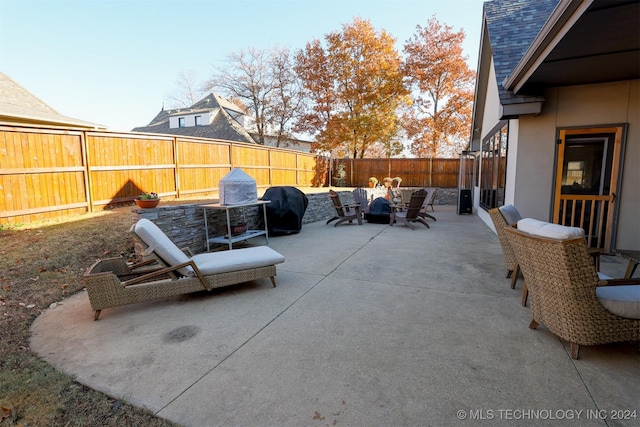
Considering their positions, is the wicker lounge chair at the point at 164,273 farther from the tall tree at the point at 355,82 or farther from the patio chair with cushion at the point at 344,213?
the tall tree at the point at 355,82

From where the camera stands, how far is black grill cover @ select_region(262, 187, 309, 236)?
675cm

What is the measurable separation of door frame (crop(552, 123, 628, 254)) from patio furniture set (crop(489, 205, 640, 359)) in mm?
3585

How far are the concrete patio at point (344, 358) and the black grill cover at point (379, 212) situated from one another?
475 cm

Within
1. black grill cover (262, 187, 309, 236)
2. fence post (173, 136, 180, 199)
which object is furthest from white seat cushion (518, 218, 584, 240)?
fence post (173, 136, 180, 199)

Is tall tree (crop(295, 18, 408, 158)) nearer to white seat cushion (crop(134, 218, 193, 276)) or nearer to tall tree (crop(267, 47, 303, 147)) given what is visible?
tall tree (crop(267, 47, 303, 147))

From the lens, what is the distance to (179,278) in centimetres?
322

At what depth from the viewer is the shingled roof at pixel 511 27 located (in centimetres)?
612

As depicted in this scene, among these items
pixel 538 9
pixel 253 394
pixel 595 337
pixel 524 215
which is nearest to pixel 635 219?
pixel 524 215

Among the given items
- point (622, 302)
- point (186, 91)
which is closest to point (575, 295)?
point (622, 302)

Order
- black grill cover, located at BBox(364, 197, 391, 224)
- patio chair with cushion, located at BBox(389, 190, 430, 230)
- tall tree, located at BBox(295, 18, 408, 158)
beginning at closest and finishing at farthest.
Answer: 1. patio chair with cushion, located at BBox(389, 190, 430, 230)
2. black grill cover, located at BBox(364, 197, 391, 224)
3. tall tree, located at BBox(295, 18, 408, 158)

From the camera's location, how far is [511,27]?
22.0ft

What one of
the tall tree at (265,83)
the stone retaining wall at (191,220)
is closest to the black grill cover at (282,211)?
the stone retaining wall at (191,220)

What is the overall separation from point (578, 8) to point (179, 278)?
15.1 ft

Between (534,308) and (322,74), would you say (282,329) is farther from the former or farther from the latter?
(322,74)
